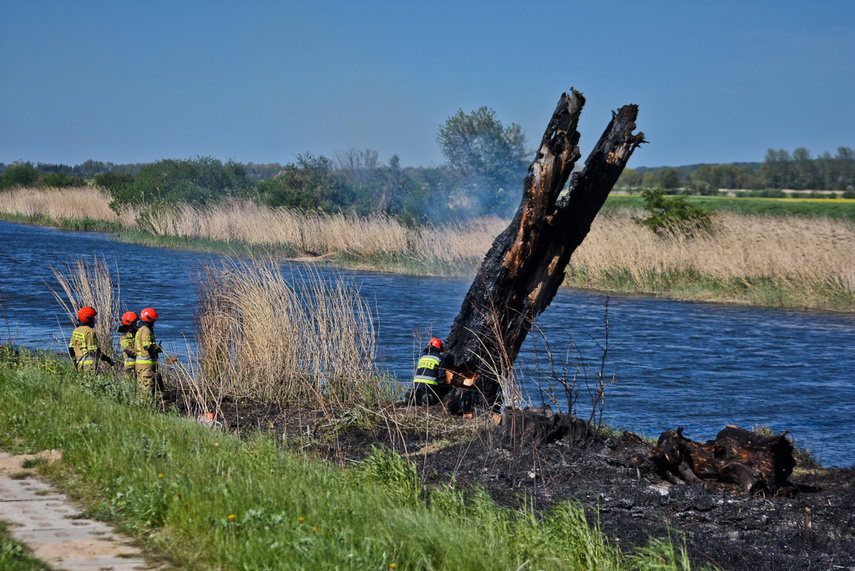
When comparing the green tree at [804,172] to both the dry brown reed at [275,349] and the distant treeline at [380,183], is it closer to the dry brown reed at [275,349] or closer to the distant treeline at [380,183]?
the distant treeline at [380,183]

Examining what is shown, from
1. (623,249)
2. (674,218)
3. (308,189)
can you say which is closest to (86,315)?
(623,249)

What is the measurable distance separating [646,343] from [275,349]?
9.93 m

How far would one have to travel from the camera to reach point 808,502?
19.4 ft

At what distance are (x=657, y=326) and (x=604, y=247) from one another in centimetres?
644

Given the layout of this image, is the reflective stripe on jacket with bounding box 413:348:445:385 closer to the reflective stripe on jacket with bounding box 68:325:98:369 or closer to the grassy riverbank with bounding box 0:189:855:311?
the reflective stripe on jacket with bounding box 68:325:98:369

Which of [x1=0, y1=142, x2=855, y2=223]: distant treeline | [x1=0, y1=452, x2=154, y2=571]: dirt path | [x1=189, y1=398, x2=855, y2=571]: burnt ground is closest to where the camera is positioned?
[x1=0, y1=452, x2=154, y2=571]: dirt path

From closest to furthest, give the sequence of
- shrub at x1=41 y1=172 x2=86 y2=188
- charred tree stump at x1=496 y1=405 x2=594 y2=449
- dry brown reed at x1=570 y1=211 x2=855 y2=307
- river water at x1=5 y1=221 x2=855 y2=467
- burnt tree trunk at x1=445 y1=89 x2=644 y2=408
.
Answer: charred tree stump at x1=496 y1=405 x2=594 y2=449, burnt tree trunk at x1=445 y1=89 x2=644 y2=408, river water at x1=5 y1=221 x2=855 y2=467, dry brown reed at x1=570 y1=211 x2=855 y2=307, shrub at x1=41 y1=172 x2=86 y2=188

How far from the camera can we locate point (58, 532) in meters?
4.81

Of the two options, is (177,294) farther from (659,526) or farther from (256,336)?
(659,526)

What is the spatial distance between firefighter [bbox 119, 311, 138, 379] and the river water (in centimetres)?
171

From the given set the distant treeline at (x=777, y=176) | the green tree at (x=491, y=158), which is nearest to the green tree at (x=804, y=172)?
the distant treeline at (x=777, y=176)

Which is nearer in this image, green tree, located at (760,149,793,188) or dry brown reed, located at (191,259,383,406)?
dry brown reed, located at (191,259,383,406)

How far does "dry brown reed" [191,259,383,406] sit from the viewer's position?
967 cm

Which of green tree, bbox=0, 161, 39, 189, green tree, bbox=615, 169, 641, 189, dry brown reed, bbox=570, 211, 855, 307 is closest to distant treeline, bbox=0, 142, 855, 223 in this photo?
dry brown reed, bbox=570, 211, 855, 307
